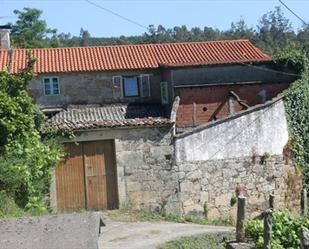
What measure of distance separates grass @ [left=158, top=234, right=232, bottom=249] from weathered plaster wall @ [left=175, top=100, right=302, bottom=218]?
18.0ft

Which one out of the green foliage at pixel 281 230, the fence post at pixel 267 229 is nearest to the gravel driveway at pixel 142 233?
the green foliage at pixel 281 230

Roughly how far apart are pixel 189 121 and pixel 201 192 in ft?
26.9

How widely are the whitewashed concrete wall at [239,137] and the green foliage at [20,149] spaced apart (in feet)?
14.8

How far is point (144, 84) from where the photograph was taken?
29.3 meters

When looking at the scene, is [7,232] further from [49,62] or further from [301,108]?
[49,62]

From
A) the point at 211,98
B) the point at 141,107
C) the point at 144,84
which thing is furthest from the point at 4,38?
the point at 211,98

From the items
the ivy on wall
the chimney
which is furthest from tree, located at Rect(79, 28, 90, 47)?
the ivy on wall

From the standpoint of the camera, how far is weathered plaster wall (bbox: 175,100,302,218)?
746 inches

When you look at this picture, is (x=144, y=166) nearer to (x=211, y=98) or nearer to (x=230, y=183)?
(x=230, y=183)

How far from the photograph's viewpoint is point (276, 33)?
71.7 m

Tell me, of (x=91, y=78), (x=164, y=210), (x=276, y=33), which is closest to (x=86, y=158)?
(x=164, y=210)

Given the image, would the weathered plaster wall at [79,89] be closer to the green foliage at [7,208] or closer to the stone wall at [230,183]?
the stone wall at [230,183]

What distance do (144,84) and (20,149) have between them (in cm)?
1495

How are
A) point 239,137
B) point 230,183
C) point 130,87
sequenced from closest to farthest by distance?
1. point 230,183
2. point 239,137
3. point 130,87
